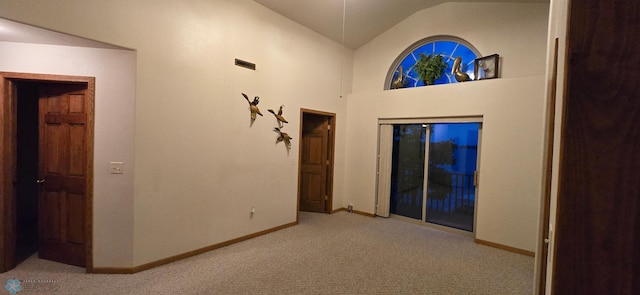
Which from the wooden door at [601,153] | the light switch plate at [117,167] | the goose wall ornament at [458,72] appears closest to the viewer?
the wooden door at [601,153]

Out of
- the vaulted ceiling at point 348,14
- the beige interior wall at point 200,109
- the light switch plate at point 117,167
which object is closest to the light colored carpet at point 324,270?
the beige interior wall at point 200,109

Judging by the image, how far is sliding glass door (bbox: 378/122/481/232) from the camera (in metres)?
4.17

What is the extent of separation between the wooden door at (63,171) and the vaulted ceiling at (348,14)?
2.54 meters

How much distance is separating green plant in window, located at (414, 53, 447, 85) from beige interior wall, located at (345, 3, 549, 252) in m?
0.23

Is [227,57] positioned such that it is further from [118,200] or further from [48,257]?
[48,257]

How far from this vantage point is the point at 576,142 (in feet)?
1.69

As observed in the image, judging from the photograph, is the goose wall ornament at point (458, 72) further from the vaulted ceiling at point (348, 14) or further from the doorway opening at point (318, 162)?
the doorway opening at point (318, 162)

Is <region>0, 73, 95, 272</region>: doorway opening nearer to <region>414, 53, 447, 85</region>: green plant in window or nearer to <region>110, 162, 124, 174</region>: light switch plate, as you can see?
<region>110, 162, 124, 174</region>: light switch plate

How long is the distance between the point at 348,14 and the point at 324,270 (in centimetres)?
372

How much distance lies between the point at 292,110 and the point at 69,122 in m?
2.65

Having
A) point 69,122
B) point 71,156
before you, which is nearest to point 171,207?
point 71,156

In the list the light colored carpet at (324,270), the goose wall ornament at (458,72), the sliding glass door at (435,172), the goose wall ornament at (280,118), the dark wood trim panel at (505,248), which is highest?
the goose wall ornament at (458,72)

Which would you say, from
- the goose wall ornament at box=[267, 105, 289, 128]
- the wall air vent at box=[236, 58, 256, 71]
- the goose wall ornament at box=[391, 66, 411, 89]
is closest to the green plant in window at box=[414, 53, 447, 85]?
the goose wall ornament at box=[391, 66, 411, 89]

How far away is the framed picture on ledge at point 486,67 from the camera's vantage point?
382 cm
